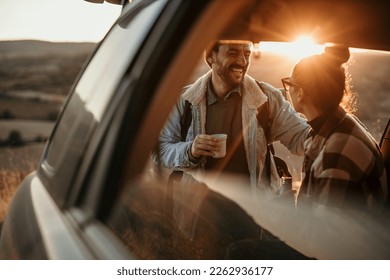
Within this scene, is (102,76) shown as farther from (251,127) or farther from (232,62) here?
(251,127)

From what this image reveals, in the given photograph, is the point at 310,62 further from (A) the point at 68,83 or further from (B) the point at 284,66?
(A) the point at 68,83

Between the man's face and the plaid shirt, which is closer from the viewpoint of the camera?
the plaid shirt

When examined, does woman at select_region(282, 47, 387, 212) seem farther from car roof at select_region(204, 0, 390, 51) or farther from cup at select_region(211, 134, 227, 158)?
cup at select_region(211, 134, 227, 158)

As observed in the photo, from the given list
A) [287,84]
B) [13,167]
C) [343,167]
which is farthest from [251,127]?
[13,167]

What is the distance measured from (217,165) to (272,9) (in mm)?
557

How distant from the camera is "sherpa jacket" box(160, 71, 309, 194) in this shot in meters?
2.08

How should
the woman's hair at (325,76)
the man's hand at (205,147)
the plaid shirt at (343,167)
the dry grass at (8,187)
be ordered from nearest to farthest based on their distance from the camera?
the plaid shirt at (343,167), the man's hand at (205,147), the woman's hair at (325,76), the dry grass at (8,187)

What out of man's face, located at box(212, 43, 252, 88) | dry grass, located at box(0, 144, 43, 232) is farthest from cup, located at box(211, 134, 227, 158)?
dry grass, located at box(0, 144, 43, 232)

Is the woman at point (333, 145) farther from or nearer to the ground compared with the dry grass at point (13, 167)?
farther from the ground

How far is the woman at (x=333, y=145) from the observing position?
1.98 m

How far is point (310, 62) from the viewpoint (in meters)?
2.26

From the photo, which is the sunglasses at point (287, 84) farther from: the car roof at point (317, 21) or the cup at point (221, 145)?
the cup at point (221, 145)

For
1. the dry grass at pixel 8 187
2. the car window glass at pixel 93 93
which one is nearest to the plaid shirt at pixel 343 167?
the car window glass at pixel 93 93

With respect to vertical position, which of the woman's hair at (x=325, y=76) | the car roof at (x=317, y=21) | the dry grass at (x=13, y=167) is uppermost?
the car roof at (x=317, y=21)
